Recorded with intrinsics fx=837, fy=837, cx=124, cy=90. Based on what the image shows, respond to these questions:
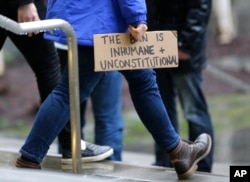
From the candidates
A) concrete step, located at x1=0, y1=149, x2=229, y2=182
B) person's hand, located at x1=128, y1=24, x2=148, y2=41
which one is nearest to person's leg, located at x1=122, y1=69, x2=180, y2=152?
person's hand, located at x1=128, y1=24, x2=148, y2=41

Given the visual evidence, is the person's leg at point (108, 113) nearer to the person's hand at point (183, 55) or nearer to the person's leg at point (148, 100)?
the person's hand at point (183, 55)

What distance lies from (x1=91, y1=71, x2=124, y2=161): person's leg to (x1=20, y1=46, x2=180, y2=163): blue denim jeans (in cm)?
123

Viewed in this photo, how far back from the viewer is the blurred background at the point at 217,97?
9.01 m

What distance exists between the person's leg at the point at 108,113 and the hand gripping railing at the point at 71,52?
4.94 feet

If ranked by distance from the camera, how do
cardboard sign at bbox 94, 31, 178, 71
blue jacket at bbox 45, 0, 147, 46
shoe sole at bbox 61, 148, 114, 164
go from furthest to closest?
shoe sole at bbox 61, 148, 114, 164
blue jacket at bbox 45, 0, 147, 46
cardboard sign at bbox 94, 31, 178, 71

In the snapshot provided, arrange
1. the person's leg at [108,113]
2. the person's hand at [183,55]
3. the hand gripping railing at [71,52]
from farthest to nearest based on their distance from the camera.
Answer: the person's leg at [108,113]
the person's hand at [183,55]
the hand gripping railing at [71,52]

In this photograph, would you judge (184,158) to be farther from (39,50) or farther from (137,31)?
(39,50)

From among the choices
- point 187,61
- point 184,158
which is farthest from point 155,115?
point 187,61

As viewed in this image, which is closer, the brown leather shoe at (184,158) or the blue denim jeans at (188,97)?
the brown leather shoe at (184,158)

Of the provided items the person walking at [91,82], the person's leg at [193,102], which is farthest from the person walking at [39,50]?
the person's leg at [193,102]

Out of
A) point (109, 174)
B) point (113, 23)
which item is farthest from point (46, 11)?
point (109, 174)

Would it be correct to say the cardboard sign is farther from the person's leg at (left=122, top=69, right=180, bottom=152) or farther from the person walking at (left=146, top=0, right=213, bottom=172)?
the person walking at (left=146, top=0, right=213, bottom=172)

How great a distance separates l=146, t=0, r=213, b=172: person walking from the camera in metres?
6.11

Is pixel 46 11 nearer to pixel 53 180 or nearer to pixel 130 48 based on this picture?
pixel 130 48
